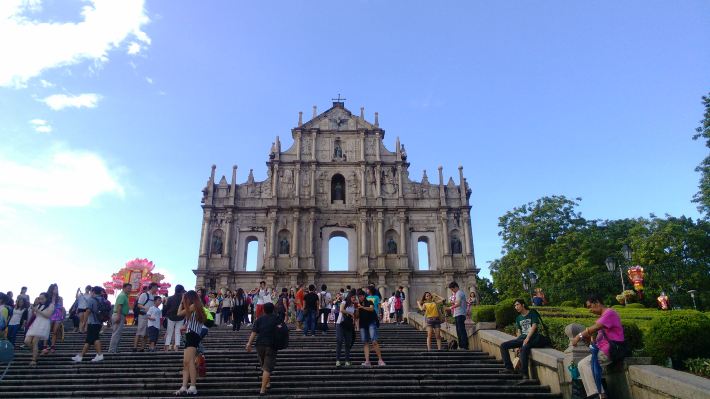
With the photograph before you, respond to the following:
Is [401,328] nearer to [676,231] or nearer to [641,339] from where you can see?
[641,339]

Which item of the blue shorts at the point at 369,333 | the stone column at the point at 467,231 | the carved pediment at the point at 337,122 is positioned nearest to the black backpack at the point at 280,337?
the blue shorts at the point at 369,333

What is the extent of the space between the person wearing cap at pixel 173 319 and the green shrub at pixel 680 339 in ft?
28.2

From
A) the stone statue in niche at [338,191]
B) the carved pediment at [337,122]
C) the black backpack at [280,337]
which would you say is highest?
the carved pediment at [337,122]

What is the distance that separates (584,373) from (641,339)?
2.30 meters

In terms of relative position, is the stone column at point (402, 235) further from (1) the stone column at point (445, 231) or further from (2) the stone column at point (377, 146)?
(2) the stone column at point (377, 146)

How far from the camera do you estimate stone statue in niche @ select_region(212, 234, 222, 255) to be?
3156cm

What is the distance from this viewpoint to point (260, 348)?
853 cm

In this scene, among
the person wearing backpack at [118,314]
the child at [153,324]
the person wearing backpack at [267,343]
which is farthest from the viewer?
the child at [153,324]

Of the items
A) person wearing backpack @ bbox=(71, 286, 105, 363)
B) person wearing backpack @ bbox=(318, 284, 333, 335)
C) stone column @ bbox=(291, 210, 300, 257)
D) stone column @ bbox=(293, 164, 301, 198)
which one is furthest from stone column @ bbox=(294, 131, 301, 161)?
person wearing backpack @ bbox=(71, 286, 105, 363)

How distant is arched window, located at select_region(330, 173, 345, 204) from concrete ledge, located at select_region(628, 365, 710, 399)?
2717cm


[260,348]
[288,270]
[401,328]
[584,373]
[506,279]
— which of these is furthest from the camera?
[506,279]

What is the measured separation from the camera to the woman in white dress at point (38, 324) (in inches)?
432

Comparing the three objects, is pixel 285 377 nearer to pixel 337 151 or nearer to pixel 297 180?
pixel 297 180

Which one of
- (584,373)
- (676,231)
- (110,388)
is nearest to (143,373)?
(110,388)
